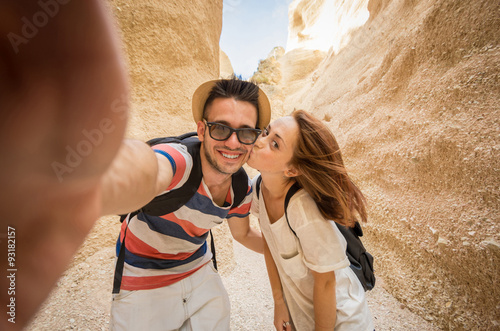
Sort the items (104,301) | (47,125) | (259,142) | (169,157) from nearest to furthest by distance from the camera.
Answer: (47,125)
(169,157)
(259,142)
(104,301)

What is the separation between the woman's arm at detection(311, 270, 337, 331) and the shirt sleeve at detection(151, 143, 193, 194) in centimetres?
94

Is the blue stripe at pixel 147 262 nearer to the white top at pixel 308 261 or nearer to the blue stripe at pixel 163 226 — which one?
the blue stripe at pixel 163 226

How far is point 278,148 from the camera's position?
4.47ft

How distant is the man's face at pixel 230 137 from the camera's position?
4.28ft

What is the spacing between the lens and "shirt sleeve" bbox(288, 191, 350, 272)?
1138mm

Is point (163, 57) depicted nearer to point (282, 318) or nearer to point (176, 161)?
point (176, 161)

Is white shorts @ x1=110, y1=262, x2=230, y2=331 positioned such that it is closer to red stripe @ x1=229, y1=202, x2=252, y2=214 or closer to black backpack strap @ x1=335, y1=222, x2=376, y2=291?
red stripe @ x1=229, y1=202, x2=252, y2=214

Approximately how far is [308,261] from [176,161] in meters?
0.94

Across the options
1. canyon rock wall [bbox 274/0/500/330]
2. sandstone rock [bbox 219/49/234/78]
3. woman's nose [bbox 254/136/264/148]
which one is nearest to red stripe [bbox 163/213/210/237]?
woman's nose [bbox 254/136/264/148]

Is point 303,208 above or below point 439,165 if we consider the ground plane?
below

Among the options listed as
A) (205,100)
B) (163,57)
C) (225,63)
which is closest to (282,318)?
(205,100)

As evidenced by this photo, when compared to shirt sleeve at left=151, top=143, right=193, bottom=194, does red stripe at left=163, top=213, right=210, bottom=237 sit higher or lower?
lower

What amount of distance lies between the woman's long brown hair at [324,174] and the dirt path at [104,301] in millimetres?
1677

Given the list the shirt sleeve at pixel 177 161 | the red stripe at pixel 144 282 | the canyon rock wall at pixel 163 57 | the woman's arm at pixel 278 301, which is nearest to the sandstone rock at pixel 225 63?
the canyon rock wall at pixel 163 57
